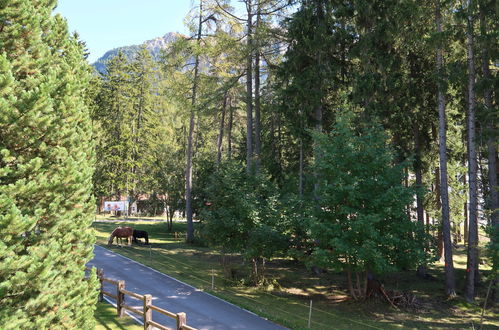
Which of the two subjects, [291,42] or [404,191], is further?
[291,42]

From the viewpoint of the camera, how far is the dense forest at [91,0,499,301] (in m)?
16.7

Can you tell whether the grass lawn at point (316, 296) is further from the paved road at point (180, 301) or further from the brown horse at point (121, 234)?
the brown horse at point (121, 234)

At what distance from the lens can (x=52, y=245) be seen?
734cm

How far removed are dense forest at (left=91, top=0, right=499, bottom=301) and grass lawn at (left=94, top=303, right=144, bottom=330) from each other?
7.13 meters

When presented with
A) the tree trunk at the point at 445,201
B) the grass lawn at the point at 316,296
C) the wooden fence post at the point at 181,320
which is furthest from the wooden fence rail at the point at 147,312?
the tree trunk at the point at 445,201

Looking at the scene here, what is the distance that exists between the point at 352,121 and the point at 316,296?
31.5ft

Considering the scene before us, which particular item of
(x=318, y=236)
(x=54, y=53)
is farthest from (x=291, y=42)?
(x=54, y=53)

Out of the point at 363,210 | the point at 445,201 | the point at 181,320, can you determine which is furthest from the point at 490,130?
the point at 181,320

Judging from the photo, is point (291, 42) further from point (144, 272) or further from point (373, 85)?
point (144, 272)

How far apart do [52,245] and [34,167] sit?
1.51 metres

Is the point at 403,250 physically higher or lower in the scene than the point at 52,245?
lower

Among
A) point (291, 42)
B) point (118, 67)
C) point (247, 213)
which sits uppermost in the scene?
point (118, 67)

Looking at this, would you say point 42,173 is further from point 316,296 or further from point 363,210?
point 316,296

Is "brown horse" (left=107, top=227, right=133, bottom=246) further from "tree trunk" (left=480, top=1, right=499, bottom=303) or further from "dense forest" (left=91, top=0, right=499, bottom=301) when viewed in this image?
"tree trunk" (left=480, top=1, right=499, bottom=303)
